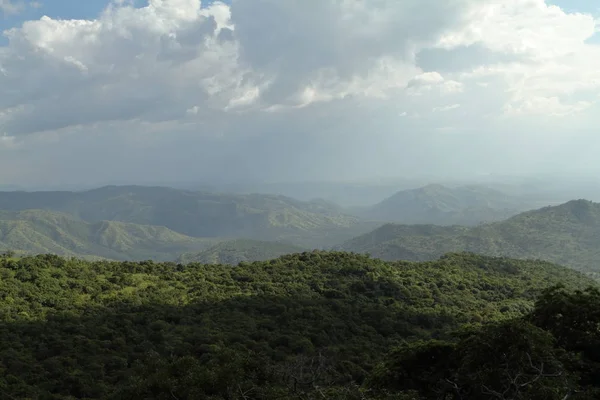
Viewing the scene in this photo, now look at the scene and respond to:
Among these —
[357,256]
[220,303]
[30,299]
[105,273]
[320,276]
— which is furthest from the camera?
[357,256]

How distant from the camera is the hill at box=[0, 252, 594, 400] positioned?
60.2 feet

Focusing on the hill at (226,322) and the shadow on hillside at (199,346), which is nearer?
the shadow on hillside at (199,346)

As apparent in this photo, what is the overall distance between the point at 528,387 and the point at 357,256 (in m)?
61.7

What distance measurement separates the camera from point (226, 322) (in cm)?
3903

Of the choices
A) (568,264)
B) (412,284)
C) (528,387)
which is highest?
(528,387)

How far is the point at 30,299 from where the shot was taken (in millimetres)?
39062

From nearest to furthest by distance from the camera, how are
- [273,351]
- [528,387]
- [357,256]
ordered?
[528,387] → [273,351] → [357,256]

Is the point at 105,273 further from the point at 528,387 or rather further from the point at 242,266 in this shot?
the point at 528,387

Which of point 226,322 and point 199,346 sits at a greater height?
point 199,346

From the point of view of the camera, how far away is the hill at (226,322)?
60.2 ft

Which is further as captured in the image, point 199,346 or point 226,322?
point 226,322

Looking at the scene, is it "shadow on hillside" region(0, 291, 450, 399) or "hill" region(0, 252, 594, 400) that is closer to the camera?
"shadow on hillside" region(0, 291, 450, 399)

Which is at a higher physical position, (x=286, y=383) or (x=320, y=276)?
(x=286, y=383)

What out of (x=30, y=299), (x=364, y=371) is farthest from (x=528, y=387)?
(x=30, y=299)
